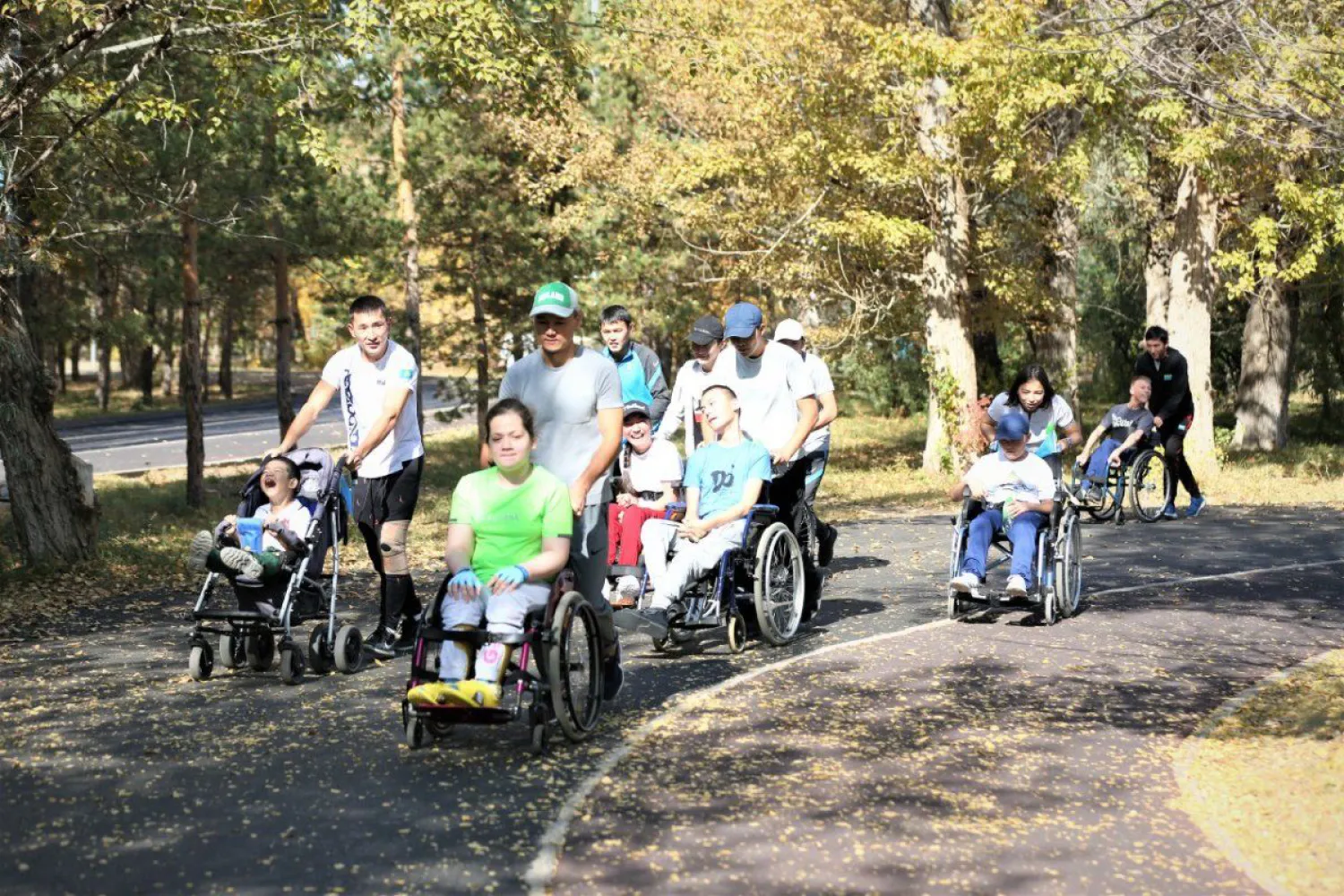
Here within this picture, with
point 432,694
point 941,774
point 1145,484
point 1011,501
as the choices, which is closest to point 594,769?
point 432,694

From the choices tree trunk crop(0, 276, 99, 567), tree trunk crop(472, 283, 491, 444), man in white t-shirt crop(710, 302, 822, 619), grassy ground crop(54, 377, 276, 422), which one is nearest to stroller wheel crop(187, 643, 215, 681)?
man in white t-shirt crop(710, 302, 822, 619)

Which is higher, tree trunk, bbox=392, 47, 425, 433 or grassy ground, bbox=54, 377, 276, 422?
tree trunk, bbox=392, 47, 425, 433

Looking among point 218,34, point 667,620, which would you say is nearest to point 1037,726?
point 667,620

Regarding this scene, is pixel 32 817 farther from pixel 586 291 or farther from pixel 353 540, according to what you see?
pixel 586 291

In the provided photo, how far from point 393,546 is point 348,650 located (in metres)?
0.69

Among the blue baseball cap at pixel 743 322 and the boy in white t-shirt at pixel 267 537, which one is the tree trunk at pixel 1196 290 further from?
the boy in white t-shirt at pixel 267 537

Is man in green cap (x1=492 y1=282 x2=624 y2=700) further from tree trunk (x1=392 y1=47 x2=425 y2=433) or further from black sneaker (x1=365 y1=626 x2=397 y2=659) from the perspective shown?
tree trunk (x1=392 y1=47 x2=425 y2=433)

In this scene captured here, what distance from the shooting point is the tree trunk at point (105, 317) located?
116 feet

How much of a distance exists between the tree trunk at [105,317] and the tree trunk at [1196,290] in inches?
599

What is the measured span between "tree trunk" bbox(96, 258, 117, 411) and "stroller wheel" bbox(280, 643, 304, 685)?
12501 mm

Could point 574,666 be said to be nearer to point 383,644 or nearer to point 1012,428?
point 383,644

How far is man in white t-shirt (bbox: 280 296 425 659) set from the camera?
367 inches

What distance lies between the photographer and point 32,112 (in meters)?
14.3

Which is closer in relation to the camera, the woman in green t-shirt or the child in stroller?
the woman in green t-shirt
